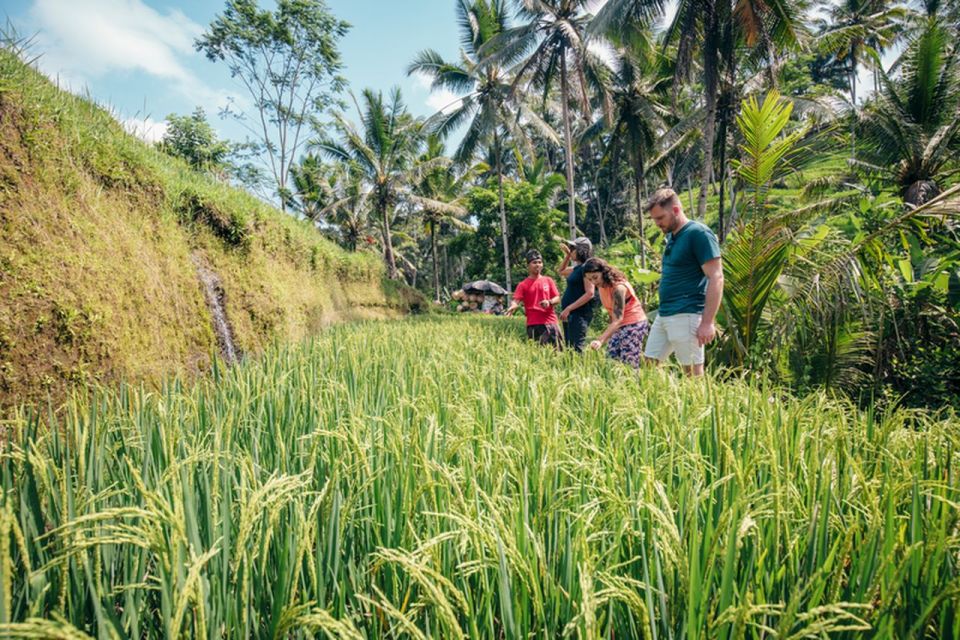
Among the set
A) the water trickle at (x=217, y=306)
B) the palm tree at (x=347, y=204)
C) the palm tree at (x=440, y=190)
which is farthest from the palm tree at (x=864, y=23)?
the water trickle at (x=217, y=306)

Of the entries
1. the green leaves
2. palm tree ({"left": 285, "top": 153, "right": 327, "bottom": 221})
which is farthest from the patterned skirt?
palm tree ({"left": 285, "top": 153, "right": 327, "bottom": 221})

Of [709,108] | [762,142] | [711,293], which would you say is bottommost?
[711,293]

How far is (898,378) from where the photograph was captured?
4172 mm

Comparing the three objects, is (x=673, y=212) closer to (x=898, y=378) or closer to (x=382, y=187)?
(x=898, y=378)

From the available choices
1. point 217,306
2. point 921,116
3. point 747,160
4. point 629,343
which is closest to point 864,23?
point 921,116

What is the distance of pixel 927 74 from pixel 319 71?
20342 mm

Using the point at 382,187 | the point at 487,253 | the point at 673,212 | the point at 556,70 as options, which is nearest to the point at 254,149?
the point at 382,187

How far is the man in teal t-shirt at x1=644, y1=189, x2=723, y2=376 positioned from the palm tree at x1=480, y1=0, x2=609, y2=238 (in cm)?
1094

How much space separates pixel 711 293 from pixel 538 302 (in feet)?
8.62

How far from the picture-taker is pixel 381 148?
18328 millimetres

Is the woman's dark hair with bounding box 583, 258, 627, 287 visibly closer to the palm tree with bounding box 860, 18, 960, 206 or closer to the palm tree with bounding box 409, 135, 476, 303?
the palm tree with bounding box 860, 18, 960, 206

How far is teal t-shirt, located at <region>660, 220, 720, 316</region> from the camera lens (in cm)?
286

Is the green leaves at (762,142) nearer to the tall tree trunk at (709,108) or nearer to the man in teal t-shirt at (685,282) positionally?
the man in teal t-shirt at (685,282)

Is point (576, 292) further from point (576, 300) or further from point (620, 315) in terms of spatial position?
point (620, 315)
